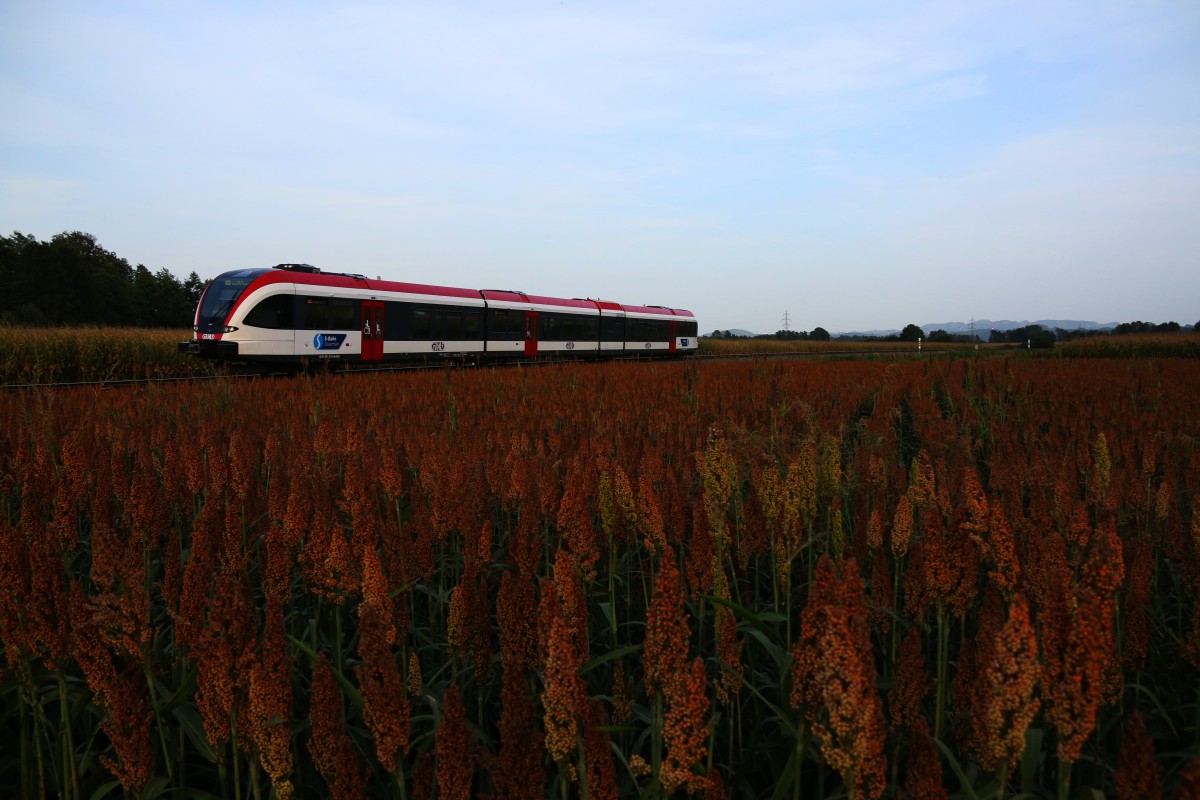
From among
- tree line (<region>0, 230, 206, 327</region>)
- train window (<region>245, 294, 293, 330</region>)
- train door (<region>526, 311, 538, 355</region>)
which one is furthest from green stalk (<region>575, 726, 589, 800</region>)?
tree line (<region>0, 230, 206, 327</region>)

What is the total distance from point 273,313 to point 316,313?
132cm

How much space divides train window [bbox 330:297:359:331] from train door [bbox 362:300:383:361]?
1.04 feet

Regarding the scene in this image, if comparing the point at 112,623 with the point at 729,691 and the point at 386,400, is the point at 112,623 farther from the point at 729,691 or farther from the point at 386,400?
the point at 386,400

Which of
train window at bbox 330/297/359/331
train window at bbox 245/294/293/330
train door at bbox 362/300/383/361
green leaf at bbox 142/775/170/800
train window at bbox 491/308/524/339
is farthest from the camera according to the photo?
train window at bbox 491/308/524/339

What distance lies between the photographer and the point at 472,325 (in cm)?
2650

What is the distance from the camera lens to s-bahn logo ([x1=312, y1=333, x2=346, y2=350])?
2053 cm

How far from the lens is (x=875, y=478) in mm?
3736

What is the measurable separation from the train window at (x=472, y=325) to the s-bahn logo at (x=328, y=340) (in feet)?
18.7

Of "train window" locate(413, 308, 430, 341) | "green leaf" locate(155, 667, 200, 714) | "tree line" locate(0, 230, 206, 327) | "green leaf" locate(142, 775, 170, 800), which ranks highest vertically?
"tree line" locate(0, 230, 206, 327)

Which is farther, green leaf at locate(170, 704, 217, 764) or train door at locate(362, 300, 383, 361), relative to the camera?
train door at locate(362, 300, 383, 361)

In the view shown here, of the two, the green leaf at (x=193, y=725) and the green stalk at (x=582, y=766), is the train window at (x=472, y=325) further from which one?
the green stalk at (x=582, y=766)

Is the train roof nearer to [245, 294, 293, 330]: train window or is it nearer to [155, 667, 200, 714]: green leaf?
[245, 294, 293, 330]: train window

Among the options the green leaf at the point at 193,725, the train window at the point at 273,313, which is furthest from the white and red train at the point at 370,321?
the green leaf at the point at 193,725

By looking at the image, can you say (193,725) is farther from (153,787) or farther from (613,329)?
(613,329)
